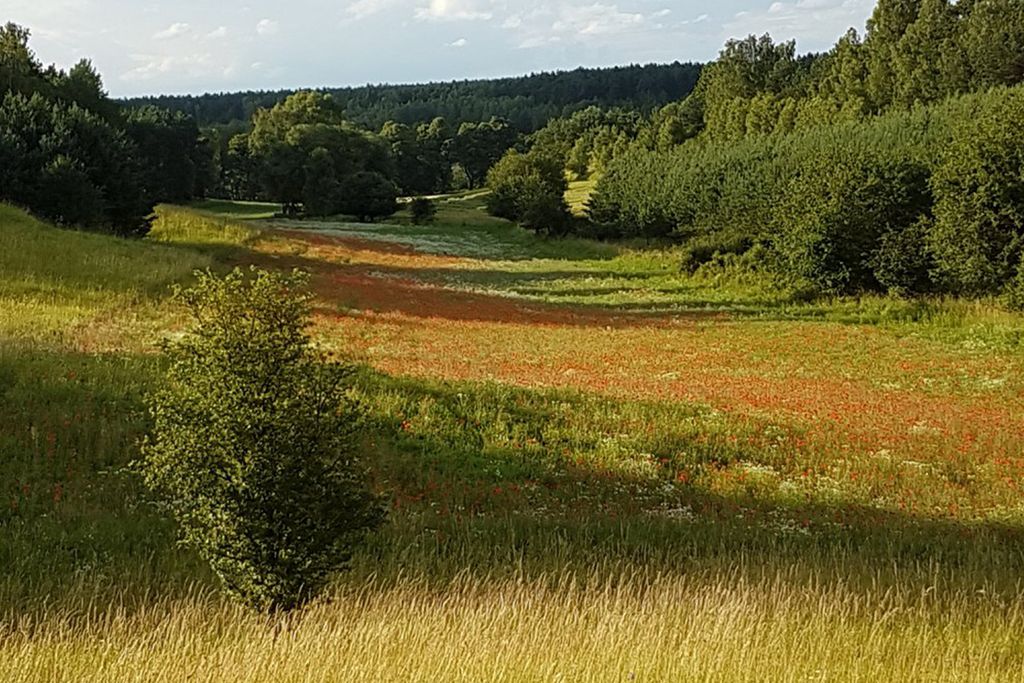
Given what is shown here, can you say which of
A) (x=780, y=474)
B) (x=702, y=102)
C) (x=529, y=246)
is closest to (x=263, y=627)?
(x=780, y=474)

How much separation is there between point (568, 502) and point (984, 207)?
1175 inches

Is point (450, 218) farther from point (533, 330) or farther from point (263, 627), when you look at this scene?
point (263, 627)

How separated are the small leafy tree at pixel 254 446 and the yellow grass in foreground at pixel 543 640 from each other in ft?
1.47

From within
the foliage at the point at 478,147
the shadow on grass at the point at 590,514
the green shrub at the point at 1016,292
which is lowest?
the shadow on grass at the point at 590,514

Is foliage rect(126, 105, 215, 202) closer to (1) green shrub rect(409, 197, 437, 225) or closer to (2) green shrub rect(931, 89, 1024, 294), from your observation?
(1) green shrub rect(409, 197, 437, 225)

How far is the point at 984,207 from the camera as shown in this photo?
34469 millimetres

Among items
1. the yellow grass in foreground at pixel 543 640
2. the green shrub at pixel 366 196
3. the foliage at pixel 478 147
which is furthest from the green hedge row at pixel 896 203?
the foliage at pixel 478 147

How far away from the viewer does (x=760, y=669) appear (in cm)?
496

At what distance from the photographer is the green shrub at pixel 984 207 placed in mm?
33844

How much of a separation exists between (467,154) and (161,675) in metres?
149

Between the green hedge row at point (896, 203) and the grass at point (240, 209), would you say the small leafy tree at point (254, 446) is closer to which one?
the green hedge row at point (896, 203)

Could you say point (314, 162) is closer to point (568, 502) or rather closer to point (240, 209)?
point (240, 209)

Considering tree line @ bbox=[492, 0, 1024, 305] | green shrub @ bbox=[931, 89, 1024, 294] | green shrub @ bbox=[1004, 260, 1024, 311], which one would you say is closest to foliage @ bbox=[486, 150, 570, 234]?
tree line @ bbox=[492, 0, 1024, 305]

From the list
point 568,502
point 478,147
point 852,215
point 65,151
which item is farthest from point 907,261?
point 478,147
